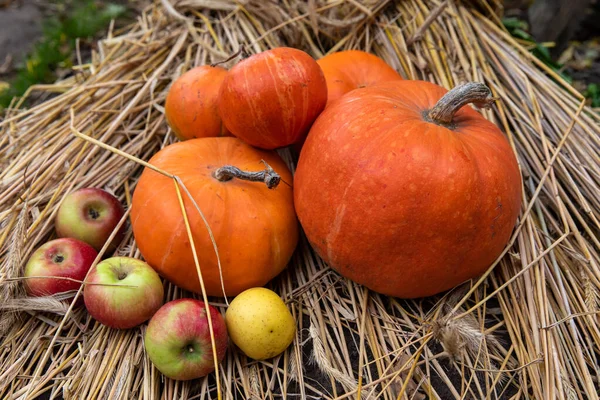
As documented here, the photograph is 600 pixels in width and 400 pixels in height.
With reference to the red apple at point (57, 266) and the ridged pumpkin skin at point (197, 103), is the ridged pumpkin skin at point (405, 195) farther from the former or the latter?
the red apple at point (57, 266)

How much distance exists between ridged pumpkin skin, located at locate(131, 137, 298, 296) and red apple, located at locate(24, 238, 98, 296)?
25cm

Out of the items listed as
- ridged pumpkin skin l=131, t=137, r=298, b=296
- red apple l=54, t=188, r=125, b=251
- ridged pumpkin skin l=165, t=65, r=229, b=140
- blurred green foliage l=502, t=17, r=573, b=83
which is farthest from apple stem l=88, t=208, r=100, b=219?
blurred green foliage l=502, t=17, r=573, b=83

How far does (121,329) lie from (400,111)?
53.2 inches

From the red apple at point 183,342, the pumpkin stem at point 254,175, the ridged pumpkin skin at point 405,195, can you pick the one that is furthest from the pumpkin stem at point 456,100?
the red apple at point 183,342

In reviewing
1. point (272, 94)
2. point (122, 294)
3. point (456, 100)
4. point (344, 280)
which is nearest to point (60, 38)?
point (272, 94)

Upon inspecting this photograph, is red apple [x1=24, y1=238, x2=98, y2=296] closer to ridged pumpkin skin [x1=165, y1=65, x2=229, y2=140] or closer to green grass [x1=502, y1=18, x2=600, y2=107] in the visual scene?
ridged pumpkin skin [x1=165, y1=65, x2=229, y2=140]

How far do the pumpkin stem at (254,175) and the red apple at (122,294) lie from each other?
0.48 meters

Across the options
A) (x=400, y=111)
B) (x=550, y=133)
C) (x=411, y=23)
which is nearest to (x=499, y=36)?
(x=411, y=23)

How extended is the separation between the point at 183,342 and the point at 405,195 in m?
0.90

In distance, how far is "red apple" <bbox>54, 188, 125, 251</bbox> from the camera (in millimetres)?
2121

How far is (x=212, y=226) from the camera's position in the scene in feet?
6.00

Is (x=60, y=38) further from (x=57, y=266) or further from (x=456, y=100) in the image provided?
(x=456, y=100)

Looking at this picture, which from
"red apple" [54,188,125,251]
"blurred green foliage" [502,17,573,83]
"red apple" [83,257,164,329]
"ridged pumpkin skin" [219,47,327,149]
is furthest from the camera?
"blurred green foliage" [502,17,573,83]

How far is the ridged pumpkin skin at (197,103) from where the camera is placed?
2164 millimetres
